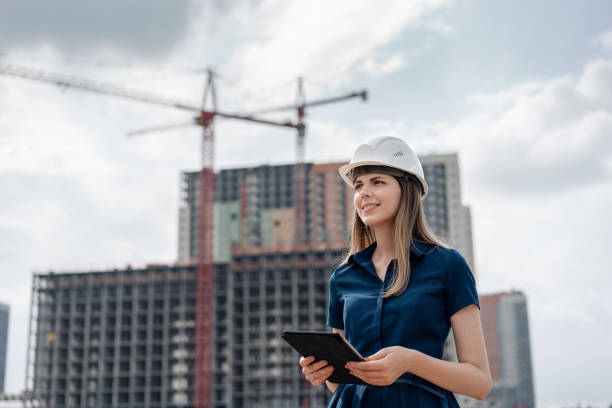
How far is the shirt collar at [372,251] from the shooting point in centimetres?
336

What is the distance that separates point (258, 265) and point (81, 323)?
32079mm

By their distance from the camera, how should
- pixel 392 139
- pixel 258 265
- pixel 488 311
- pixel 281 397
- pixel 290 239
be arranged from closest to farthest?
1. pixel 392 139
2. pixel 281 397
3. pixel 258 265
4. pixel 290 239
5. pixel 488 311

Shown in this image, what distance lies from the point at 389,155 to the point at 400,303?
772 mm

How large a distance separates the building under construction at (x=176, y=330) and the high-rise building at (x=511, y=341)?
71.0 metres

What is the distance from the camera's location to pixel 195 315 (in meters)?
110

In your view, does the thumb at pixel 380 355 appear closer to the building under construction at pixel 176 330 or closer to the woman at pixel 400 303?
the woman at pixel 400 303

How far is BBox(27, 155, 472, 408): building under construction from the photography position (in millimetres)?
105375

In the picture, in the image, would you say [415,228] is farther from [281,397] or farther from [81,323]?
[81,323]

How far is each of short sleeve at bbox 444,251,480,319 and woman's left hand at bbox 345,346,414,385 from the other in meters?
0.41

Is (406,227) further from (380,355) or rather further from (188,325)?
(188,325)

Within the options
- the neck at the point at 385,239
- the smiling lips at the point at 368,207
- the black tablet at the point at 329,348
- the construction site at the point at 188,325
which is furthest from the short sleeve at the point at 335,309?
the construction site at the point at 188,325

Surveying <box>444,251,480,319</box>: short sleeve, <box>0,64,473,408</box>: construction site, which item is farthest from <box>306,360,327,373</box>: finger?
<box>0,64,473,408</box>: construction site

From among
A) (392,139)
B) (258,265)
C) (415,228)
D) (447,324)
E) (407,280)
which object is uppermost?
(258,265)

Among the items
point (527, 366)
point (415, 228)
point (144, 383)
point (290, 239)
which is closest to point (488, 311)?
point (527, 366)
